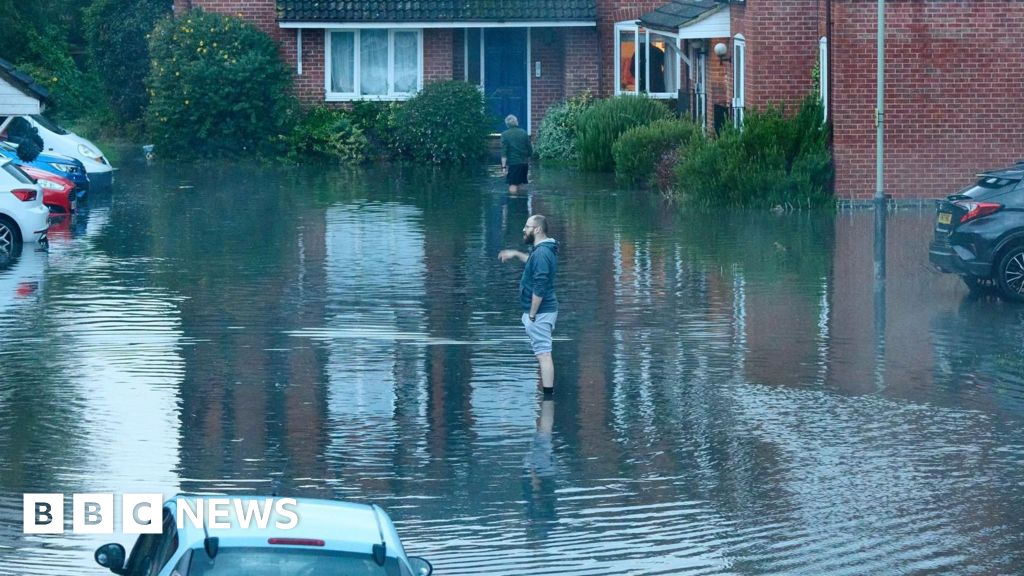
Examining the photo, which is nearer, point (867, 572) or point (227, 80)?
point (867, 572)

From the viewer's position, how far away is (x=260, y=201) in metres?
29.4

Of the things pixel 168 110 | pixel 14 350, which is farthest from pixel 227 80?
pixel 14 350

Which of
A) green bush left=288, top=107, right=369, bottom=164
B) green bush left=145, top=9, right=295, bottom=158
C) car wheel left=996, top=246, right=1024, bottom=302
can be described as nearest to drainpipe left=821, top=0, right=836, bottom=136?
car wheel left=996, top=246, right=1024, bottom=302

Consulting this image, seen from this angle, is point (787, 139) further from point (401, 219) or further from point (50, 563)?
point (50, 563)

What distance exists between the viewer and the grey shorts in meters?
14.5

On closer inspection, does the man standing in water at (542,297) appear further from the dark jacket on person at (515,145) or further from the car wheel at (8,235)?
the dark jacket on person at (515,145)

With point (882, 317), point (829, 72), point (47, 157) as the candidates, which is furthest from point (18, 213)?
point (829, 72)

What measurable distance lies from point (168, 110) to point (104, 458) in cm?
2457

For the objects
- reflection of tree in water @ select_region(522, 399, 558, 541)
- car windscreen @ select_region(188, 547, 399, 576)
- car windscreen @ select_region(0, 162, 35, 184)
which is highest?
car windscreen @ select_region(0, 162, 35, 184)

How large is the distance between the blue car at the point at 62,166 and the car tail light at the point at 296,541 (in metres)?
22.6

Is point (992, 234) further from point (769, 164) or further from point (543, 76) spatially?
point (543, 76)

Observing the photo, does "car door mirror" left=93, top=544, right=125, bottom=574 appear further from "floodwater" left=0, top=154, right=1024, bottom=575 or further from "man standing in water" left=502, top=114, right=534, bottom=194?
"man standing in water" left=502, top=114, right=534, bottom=194

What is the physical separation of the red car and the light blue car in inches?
807

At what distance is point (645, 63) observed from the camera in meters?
37.4
